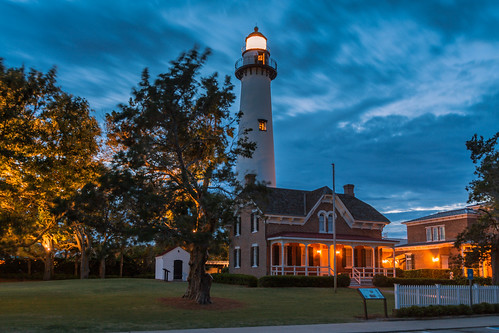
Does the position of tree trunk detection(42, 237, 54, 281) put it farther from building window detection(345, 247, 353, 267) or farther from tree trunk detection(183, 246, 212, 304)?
tree trunk detection(183, 246, 212, 304)

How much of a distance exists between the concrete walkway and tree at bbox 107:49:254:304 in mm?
5553

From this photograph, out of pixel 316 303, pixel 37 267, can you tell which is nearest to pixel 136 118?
pixel 316 303

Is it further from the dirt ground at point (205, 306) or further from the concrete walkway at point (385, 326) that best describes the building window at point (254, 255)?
the concrete walkway at point (385, 326)

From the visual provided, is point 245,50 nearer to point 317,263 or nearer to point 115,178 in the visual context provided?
point 317,263

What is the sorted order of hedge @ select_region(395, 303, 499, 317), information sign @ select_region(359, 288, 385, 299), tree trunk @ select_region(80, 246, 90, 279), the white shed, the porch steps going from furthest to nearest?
tree trunk @ select_region(80, 246, 90, 279)
the white shed
the porch steps
hedge @ select_region(395, 303, 499, 317)
information sign @ select_region(359, 288, 385, 299)

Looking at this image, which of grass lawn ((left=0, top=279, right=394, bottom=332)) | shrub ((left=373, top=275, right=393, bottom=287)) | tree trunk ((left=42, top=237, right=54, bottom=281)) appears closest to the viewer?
grass lawn ((left=0, top=279, right=394, bottom=332))

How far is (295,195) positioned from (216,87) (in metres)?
19.4

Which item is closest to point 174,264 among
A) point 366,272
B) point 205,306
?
point 366,272

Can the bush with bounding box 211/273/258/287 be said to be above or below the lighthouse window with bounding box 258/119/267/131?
below

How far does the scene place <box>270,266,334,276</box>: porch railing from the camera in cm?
3317

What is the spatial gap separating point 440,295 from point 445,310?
715 millimetres

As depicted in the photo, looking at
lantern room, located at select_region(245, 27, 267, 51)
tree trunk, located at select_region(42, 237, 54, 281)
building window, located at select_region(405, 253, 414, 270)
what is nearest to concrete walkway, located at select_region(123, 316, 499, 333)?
building window, located at select_region(405, 253, 414, 270)

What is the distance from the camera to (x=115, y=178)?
60.6 ft

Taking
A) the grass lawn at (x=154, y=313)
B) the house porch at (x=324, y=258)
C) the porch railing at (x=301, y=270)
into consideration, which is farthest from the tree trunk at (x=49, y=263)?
the grass lawn at (x=154, y=313)
